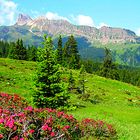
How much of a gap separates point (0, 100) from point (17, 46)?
316 ft

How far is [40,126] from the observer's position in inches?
489

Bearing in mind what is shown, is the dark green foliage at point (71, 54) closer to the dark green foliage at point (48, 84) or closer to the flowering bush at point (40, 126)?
the dark green foliage at point (48, 84)

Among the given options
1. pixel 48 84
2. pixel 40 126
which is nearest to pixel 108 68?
pixel 48 84

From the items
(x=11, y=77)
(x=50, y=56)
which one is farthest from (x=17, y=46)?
(x=50, y=56)

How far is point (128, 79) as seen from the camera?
641ft

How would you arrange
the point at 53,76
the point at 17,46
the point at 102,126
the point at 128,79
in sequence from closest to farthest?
the point at 102,126, the point at 53,76, the point at 17,46, the point at 128,79

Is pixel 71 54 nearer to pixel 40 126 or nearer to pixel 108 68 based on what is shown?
pixel 108 68

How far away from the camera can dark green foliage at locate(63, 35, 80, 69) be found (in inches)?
4259

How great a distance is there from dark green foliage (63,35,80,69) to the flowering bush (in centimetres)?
8819

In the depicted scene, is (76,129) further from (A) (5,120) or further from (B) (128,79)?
(B) (128,79)

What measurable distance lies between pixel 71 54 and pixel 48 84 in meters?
79.8

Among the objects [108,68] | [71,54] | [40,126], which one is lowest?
[108,68]

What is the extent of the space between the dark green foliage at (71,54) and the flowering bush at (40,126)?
289 feet

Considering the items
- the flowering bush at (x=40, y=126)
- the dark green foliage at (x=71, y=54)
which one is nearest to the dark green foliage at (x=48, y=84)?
the flowering bush at (x=40, y=126)
